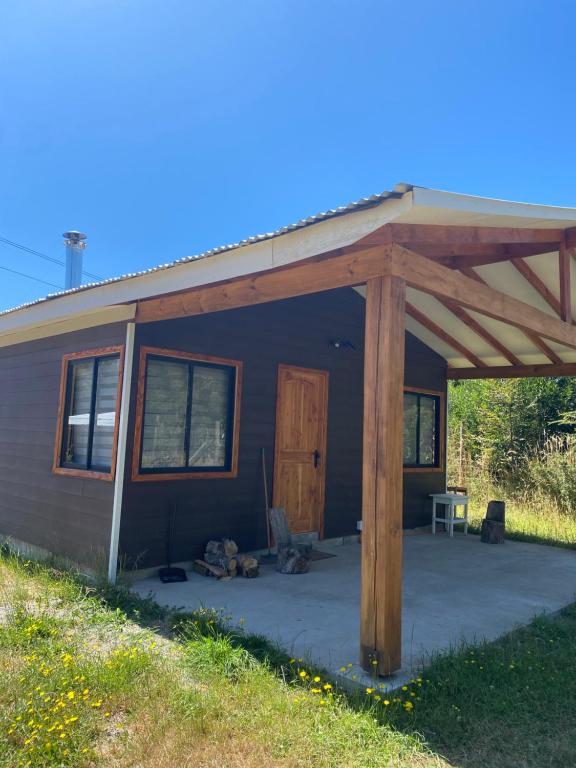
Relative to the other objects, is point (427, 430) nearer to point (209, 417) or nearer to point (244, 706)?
point (209, 417)

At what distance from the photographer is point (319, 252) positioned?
3.20m

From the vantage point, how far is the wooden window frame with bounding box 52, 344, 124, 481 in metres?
5.19

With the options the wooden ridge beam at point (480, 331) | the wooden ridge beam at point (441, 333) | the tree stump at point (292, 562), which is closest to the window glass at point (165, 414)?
the tree stump at point (292, 562)

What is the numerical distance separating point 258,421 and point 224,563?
61.7 inches

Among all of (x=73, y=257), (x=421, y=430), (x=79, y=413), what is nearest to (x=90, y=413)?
(x=79, y=413)

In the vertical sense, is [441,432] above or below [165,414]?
above

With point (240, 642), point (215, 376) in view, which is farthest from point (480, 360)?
point (240, 642)

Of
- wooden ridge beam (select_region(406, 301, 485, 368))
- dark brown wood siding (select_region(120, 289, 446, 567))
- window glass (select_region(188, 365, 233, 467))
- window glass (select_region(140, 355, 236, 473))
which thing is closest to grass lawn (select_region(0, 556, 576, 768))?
dark brown wood siding (select_region(120, 289, 446, 567))

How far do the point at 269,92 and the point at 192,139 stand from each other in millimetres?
5319

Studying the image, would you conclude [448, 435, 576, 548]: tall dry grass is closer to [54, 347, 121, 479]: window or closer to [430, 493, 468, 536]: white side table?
[430, 493, 468, 536]: white side table

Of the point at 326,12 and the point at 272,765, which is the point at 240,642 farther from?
the point at 326,12

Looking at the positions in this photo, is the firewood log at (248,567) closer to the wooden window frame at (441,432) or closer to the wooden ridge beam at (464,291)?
the wooden ridge beam at (464,291)

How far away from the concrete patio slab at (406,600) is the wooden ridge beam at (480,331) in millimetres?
2715

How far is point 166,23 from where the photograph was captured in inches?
372
